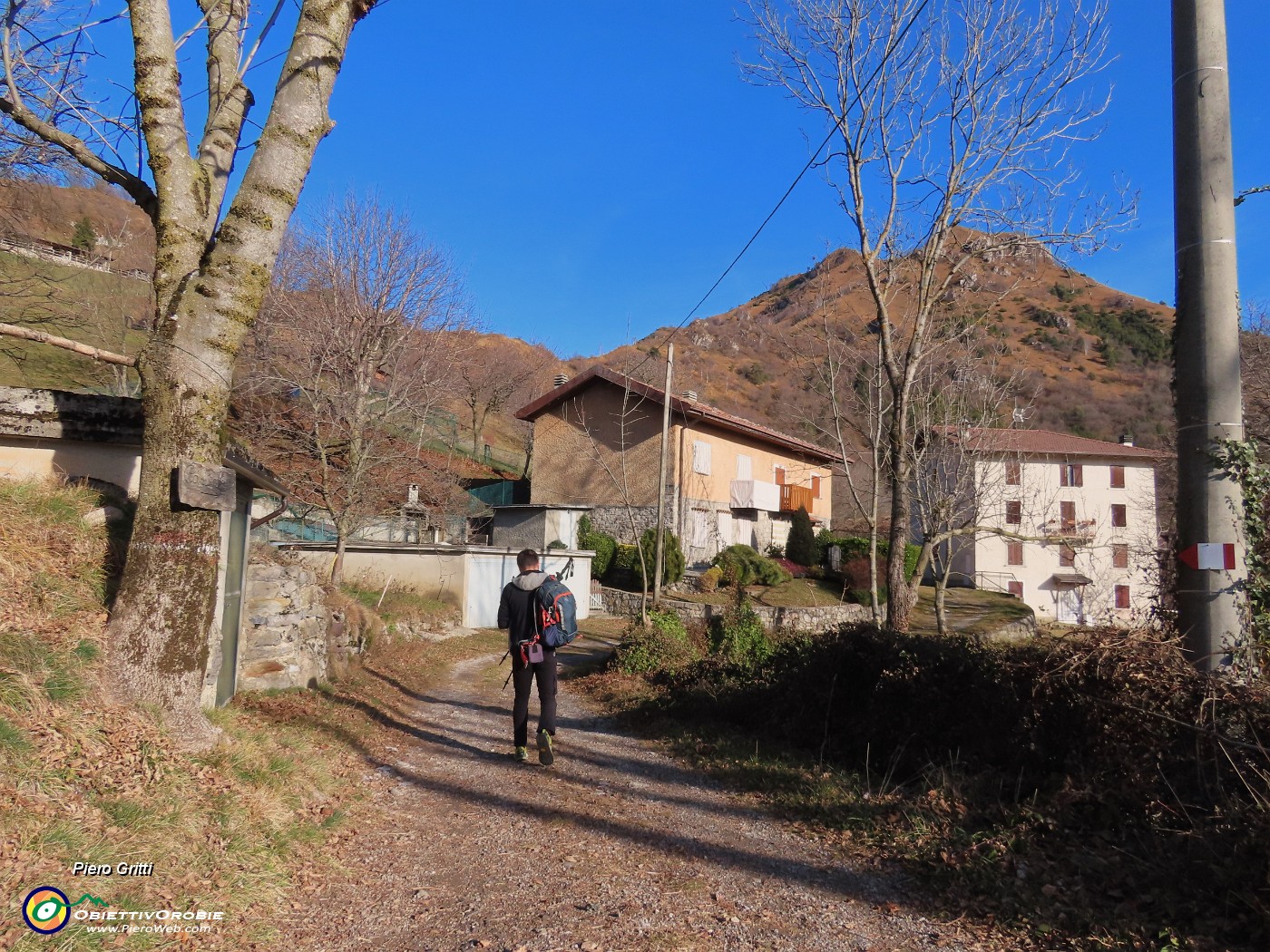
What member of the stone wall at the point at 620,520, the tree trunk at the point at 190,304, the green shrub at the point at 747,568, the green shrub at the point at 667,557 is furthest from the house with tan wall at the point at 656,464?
the tree trunk at the point at 190,304

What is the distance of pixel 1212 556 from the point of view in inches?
201

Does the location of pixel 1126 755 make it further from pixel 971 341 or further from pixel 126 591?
pixel 971 341

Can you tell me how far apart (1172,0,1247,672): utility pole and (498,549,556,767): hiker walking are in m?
4.55

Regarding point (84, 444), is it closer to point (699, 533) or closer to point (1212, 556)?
point (1212, 556)

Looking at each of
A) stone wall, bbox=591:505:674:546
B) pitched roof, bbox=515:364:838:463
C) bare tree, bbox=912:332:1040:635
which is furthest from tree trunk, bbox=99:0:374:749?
stone wall, bbox=591:505:674:546

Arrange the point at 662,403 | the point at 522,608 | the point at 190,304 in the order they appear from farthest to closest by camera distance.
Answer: the point at 662,403
the point at 522,608
the point at 190,304

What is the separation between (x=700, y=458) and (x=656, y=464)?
6.46ft

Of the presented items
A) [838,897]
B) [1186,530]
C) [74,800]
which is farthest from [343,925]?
[1186,530]

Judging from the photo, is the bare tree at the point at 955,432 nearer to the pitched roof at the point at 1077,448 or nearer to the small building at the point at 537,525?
the small building at the point at 537,525

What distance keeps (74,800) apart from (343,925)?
1.34 m

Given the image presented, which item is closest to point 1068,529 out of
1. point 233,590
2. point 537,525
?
point 537,525

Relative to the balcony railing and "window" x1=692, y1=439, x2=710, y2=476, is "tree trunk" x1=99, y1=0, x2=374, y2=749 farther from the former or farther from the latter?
"window" x1=692, y1=439, x2=710, y2=476

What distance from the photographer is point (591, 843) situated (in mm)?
5035

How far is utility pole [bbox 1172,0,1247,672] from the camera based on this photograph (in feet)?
16.7
